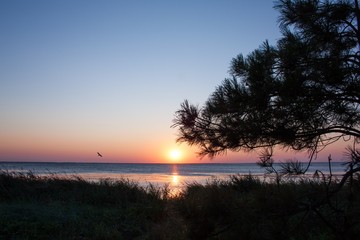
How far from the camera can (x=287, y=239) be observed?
4.05 m

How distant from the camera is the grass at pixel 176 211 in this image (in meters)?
3.95

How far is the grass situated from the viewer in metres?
3.95

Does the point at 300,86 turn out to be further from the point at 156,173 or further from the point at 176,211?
the point at 156,173

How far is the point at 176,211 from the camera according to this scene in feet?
14.3

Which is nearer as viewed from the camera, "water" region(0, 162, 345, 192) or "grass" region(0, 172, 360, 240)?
"grass" region(0, 172, 360, 240)

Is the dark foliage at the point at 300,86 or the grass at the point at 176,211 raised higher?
the dark foliage at the point at 300,86

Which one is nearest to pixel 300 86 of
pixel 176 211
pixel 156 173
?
pixel 176 211

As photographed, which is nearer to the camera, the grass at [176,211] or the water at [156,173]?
the grass at [176,211]

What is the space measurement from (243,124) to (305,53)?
3.43 ft

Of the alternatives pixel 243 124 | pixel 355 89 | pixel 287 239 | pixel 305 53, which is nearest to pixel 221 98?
pixel 243 124

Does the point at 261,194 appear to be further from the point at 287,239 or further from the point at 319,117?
the point at 319,117

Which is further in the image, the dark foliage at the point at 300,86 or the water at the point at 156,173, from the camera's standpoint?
the water at the point at 156,173

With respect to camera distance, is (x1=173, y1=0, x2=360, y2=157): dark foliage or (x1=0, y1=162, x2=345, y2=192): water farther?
(x1=0, y1=162, x2=345, y2=192): water

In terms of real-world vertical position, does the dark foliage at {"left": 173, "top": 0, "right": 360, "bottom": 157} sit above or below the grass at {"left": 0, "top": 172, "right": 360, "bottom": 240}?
→ above
